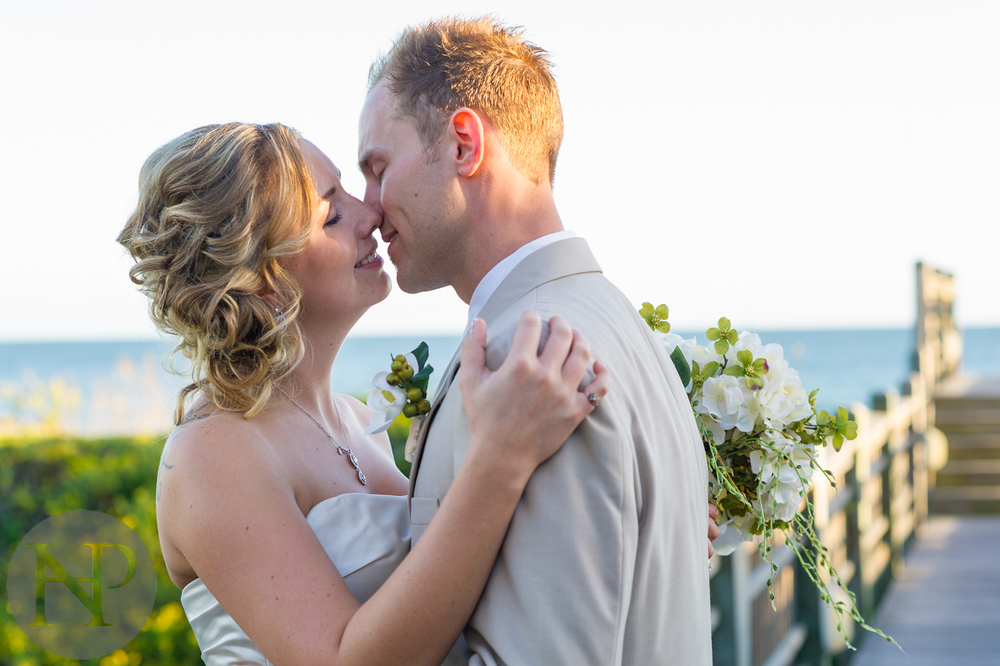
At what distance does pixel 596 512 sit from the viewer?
1.42m

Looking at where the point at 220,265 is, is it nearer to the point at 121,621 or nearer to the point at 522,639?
the point at 522,639

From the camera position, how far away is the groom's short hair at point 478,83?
2.11 meters

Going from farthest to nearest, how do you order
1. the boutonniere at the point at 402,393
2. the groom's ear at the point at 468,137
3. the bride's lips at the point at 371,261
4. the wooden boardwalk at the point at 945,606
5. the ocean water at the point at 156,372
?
the ocean water at the point at 156,372 < the wooden boardwalk at the point at 945,606 < the bride's lips at the point at 371,261 < the groom's ear at the point at 468,137 < the boutonniere at the point at 402,393

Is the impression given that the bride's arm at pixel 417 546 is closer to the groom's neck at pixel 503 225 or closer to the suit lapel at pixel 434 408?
the suit lapel at pixel 434 408

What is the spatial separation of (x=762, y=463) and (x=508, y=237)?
94 centimetres

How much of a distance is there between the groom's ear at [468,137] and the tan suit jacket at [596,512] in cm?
36

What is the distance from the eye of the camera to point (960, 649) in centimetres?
646

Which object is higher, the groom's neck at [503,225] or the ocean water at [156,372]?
the groom's neck at [503,225]

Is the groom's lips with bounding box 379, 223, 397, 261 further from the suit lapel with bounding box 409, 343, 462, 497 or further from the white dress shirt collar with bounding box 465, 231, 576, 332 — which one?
the suit lapel with bounding box 409, 343, 462, 497

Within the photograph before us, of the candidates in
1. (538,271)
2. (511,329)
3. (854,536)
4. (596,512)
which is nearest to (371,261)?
(538,271)

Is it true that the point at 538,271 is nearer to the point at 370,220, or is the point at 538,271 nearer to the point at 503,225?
the point at 503,225

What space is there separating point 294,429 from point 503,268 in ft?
2.70

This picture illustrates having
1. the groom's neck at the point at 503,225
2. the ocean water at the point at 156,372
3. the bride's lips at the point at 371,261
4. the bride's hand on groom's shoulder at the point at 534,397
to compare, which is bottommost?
the ocean water at the point at 156,372

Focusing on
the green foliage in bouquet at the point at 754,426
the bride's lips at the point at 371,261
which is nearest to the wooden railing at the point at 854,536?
the green foliage in bouquet at the point at 754,426
